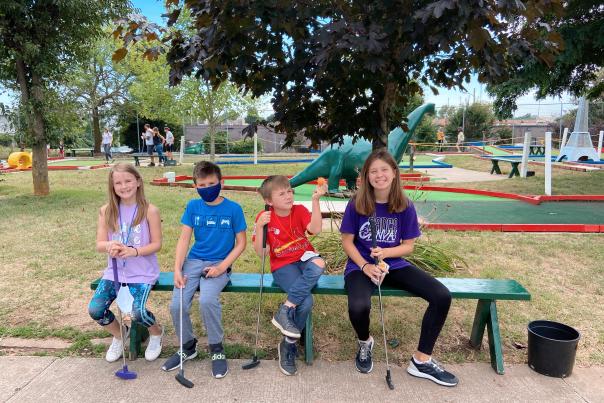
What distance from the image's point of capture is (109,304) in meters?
3.06

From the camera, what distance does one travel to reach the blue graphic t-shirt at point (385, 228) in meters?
3.18

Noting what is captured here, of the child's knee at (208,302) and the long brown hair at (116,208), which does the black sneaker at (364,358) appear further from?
the long brown hair at (116,208)

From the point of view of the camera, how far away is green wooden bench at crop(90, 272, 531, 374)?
3031mm

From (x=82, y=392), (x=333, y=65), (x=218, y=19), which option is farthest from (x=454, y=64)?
(x=82, y=392)

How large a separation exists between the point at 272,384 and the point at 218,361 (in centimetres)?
39

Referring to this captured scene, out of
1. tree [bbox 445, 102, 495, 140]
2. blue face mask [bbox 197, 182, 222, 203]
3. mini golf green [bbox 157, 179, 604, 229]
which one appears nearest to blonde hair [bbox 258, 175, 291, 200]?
blue face mask [bbox 197, 182, 222, 203]

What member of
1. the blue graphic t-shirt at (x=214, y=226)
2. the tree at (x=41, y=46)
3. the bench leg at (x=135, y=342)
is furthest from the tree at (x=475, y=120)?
the bench leg at (x=135, y=342)

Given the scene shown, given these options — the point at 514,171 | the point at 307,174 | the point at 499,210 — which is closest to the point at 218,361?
the point at 499,210

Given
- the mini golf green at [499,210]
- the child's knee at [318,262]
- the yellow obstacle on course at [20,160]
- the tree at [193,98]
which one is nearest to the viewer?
the child's knee at [318,262]

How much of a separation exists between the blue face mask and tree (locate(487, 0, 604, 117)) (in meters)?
5.87

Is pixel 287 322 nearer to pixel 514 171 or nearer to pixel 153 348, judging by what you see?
pixel 153 348

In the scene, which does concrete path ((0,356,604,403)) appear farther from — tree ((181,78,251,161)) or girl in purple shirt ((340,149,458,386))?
tree ((181,78,251,161))

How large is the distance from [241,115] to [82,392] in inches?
721

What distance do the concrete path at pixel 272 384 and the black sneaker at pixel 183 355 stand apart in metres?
0.05
